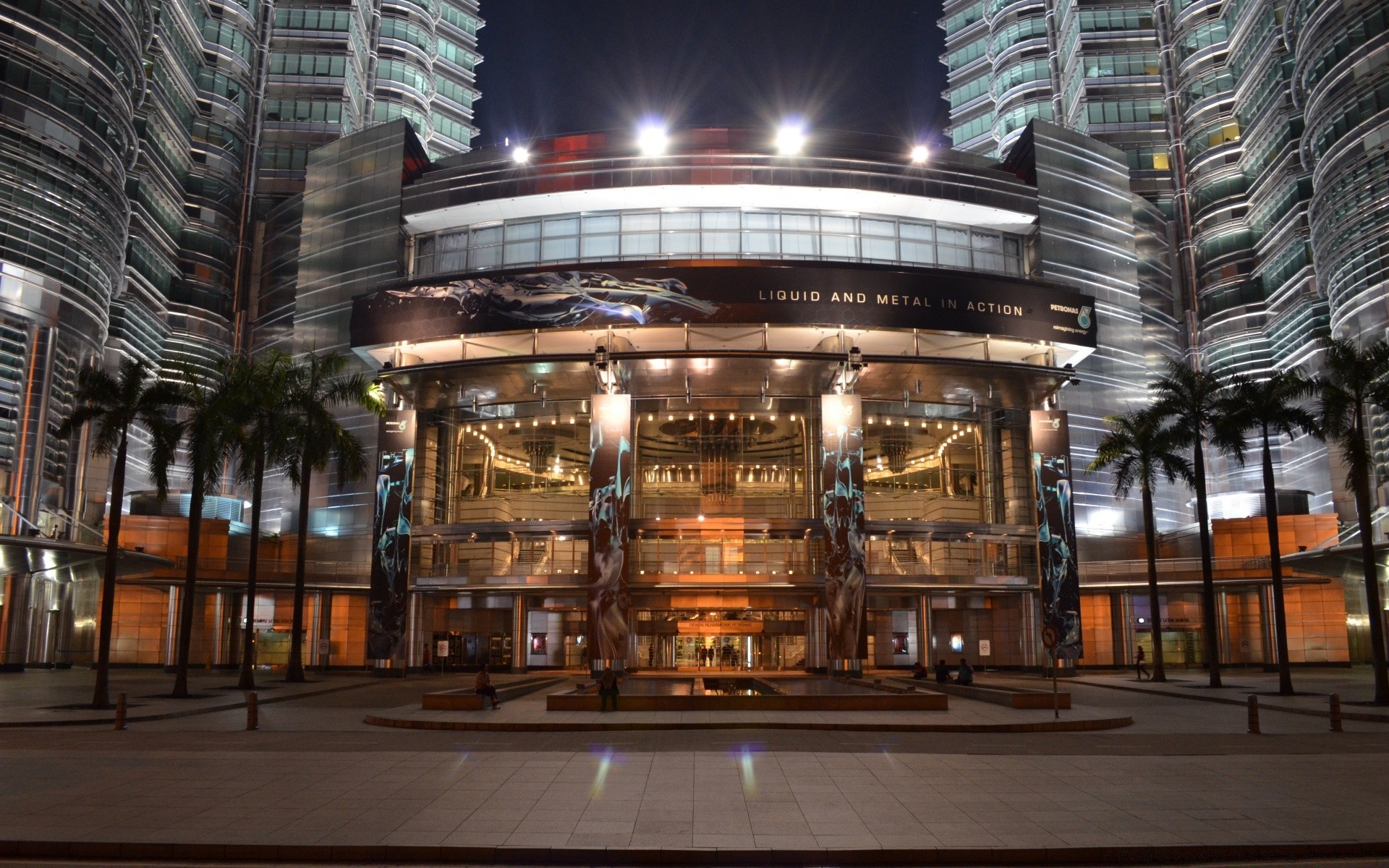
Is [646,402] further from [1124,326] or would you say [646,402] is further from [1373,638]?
[1373,638]

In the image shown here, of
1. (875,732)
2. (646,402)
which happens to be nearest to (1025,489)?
(646,402)

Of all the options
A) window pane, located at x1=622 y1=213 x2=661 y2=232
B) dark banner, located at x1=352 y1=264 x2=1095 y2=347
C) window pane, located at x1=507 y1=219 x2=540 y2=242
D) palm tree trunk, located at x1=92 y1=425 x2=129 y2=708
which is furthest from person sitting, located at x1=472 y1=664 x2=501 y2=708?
window pane, located at x1=507 y1=219 x2=540 y2=242

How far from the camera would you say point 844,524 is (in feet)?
177

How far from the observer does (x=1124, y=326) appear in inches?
2719

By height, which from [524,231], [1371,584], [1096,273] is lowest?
[1371,584]

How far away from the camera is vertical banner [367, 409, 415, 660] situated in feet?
187

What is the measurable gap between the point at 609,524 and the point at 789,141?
25384 mm

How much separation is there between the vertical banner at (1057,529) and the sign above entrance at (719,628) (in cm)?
1554

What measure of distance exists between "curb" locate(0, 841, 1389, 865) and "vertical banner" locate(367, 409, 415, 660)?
145 ft

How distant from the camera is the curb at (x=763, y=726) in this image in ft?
92.6

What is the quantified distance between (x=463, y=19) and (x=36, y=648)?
97227 millimetres

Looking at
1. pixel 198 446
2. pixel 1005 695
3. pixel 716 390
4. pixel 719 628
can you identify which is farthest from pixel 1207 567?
pixel 198 446

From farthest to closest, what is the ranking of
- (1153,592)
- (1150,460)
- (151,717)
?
(1150,460), (1153,592), (151,717)

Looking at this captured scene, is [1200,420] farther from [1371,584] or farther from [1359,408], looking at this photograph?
[1371,584]
